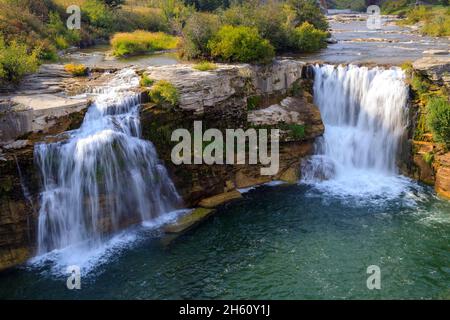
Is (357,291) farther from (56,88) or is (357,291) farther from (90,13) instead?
(90,13)

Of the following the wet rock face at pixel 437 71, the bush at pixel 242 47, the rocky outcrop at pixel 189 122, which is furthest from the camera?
the bush at pixel 242 47

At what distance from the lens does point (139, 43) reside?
1110 inches

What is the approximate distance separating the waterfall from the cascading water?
7.70 metres

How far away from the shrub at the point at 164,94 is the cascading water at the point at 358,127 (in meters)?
6.98

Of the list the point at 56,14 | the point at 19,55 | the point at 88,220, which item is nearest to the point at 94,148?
the point at 88,220

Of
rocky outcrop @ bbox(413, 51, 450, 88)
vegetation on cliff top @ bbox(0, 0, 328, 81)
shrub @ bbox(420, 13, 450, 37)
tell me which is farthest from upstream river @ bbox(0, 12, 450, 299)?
shrub @ bbox(420, 13, 450, 37)

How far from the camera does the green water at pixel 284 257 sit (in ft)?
45.8

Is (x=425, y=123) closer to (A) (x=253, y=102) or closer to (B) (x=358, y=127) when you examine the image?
(B) (x=358, y=127)

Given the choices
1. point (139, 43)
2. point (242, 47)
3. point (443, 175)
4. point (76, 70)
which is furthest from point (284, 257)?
point (139, 43)

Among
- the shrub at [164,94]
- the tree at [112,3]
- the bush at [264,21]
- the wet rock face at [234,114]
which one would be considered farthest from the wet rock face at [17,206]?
the tree at [112,3]

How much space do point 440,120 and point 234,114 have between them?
8782 mm

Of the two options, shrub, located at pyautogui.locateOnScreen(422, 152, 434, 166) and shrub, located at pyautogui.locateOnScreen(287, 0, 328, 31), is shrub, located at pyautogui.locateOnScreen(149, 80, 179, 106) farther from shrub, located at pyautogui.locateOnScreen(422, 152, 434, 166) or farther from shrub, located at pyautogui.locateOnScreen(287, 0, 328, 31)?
shrub, located at pyautogui.locateOnScreen(287, 0, 328, 31)

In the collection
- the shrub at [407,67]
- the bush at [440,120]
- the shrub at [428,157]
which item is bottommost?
the shrub at [428,157]

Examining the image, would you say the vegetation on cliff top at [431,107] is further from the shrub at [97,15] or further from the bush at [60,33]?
the shrub at [97,15]
